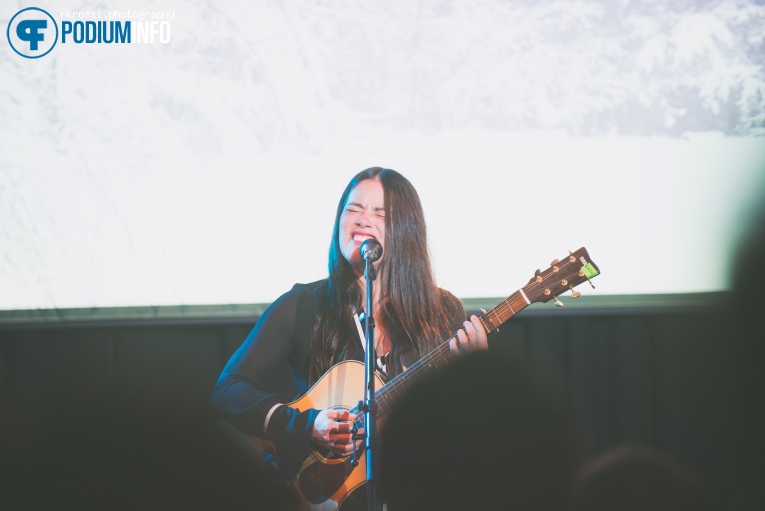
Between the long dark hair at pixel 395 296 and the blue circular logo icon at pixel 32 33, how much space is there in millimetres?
1440

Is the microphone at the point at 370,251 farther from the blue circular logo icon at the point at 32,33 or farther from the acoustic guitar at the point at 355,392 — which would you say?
the blue circular logo icon at the point at 32,33

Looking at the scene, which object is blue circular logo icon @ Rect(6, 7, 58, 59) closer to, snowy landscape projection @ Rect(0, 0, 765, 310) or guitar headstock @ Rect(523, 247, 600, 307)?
snowy landscape projection @ Rect(0, 0, 765, 310)

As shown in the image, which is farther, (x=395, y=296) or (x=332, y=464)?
(x=395, y=296)

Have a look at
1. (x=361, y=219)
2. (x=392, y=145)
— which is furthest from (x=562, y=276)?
(x=392, y=145)

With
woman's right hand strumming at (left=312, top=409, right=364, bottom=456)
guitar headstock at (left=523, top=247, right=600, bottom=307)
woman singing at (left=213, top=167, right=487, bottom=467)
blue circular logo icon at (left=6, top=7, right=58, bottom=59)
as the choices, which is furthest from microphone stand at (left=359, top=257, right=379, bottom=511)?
blue circular logo icon at (left=6, top=7, right=58, bottom=59)

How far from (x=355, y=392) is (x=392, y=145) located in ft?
3.37

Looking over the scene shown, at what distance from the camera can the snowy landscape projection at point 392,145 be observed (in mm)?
2971

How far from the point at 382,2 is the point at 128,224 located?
4.56ft

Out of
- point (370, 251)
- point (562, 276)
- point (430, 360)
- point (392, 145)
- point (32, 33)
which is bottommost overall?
point (430, 360)

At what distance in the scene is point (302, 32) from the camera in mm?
3053

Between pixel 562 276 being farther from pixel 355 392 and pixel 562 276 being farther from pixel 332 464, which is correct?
pixel 332 464

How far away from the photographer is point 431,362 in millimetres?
2572

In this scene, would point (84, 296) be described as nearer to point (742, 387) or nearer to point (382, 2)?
point (382, 2)

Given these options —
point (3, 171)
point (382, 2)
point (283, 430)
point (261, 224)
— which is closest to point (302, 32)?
point (382, 2)
